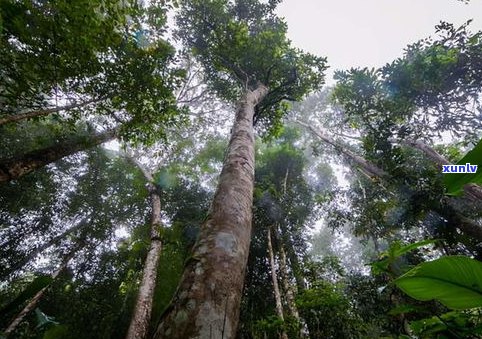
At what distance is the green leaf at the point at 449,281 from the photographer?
44.5 inches

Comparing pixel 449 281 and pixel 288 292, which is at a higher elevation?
pixel 288 292

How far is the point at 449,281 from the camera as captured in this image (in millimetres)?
1195

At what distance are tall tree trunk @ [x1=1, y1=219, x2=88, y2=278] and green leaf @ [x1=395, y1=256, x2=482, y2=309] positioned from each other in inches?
Result: 606

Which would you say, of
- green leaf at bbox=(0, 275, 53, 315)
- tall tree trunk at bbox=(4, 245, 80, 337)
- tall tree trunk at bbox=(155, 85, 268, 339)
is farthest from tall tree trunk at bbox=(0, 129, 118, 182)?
tall tree trunk at bbox=(155, 85, 268, 339)

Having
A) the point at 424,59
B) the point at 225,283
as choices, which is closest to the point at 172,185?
the point at 424,59

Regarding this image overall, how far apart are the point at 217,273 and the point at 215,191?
1059 mm

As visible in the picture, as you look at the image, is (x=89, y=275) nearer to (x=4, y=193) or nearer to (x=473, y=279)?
(x=4, y=193)

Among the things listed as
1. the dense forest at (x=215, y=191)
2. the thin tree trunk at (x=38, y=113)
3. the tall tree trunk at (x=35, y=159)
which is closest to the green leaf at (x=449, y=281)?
the dense forest at (x=215, y=191)

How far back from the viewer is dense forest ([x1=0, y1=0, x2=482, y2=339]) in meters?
1.97

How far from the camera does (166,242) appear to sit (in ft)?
32.0

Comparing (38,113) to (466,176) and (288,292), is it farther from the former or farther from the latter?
(466,176)

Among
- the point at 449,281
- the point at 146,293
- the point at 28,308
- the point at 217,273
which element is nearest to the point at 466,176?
the point at 449,281

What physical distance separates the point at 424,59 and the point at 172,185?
34.8ft

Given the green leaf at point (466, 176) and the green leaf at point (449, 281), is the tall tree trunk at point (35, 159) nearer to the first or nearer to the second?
the green leaf at point (449, 281)
